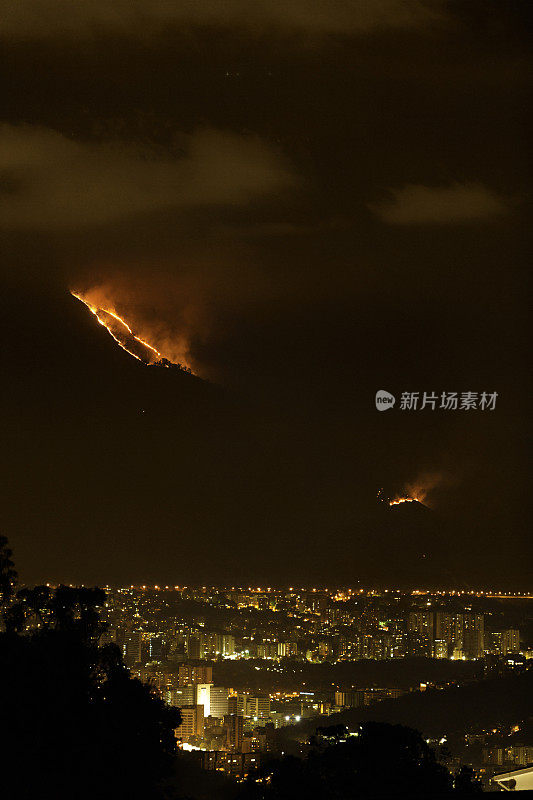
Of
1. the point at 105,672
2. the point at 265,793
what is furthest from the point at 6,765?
the point at 265,793

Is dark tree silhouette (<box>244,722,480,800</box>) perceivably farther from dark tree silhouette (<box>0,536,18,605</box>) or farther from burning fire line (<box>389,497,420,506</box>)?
burning fire line (<box>389,497,420,506</box>)

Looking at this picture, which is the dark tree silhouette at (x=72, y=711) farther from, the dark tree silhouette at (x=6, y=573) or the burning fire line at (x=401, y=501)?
the burning fire line at (x=401, y=501)

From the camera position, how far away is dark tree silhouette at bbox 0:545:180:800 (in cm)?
427

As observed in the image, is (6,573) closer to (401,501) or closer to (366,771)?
(366,771)

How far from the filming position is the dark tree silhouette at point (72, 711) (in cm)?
427

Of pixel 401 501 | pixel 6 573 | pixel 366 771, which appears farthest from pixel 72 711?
pixel 401 501

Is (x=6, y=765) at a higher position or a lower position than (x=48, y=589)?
lower

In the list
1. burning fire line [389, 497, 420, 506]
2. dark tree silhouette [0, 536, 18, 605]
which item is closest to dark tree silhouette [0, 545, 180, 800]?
dark tree silhouette [0, 536, 18, 605]

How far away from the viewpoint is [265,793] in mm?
4836

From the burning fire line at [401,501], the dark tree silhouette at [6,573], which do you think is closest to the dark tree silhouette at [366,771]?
the dark tree silhouette at [6,573]

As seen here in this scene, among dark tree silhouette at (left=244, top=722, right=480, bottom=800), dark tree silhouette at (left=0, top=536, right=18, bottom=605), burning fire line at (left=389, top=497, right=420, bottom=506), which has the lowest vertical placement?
dark tree silhouette at (left=244, top=722, right=480, bottom=800)

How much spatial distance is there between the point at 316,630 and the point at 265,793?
5.22 meters

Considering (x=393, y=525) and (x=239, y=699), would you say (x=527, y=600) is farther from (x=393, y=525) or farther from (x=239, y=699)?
(x=239, y=699)

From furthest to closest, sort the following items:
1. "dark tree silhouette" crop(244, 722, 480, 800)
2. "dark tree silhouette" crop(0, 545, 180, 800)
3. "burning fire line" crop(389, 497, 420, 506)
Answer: "burning fire line" crop(389, 497, 420, 506) → "dark tree silhouette" crop(244, 722, 480, 800) → "dark tree silhouette" crop(0, 545, 180, 800)
